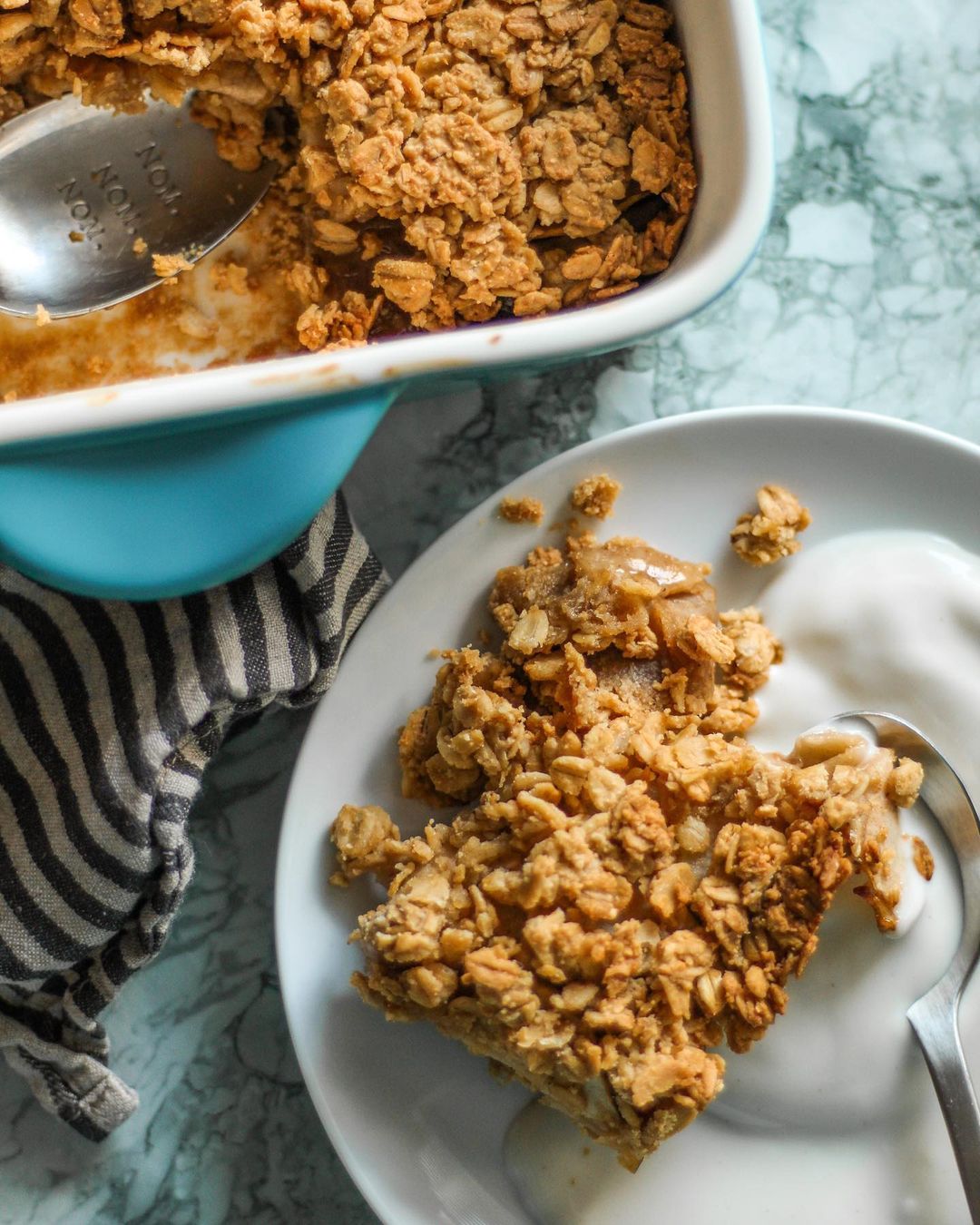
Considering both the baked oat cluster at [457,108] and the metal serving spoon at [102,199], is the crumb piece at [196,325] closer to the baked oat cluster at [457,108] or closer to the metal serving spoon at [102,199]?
the metal serving spoon at [102,199]

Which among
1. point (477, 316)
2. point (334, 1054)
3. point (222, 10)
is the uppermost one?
point (222, 10)

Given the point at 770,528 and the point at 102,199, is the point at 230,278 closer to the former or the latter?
the point at 102,199

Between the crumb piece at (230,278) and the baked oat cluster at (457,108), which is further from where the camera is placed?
the crumb piece at (230,278)

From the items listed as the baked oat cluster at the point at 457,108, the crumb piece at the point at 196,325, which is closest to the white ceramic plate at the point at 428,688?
the baked oat cluster at the point at 457,108

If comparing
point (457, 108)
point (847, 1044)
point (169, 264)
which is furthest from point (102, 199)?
point (847, 1044)

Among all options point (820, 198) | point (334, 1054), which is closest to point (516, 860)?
point (334, 1054)

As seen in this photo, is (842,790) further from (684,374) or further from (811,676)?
(684,374)

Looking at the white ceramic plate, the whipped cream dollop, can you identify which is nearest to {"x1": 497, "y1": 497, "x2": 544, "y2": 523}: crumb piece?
the white ceramic plate
